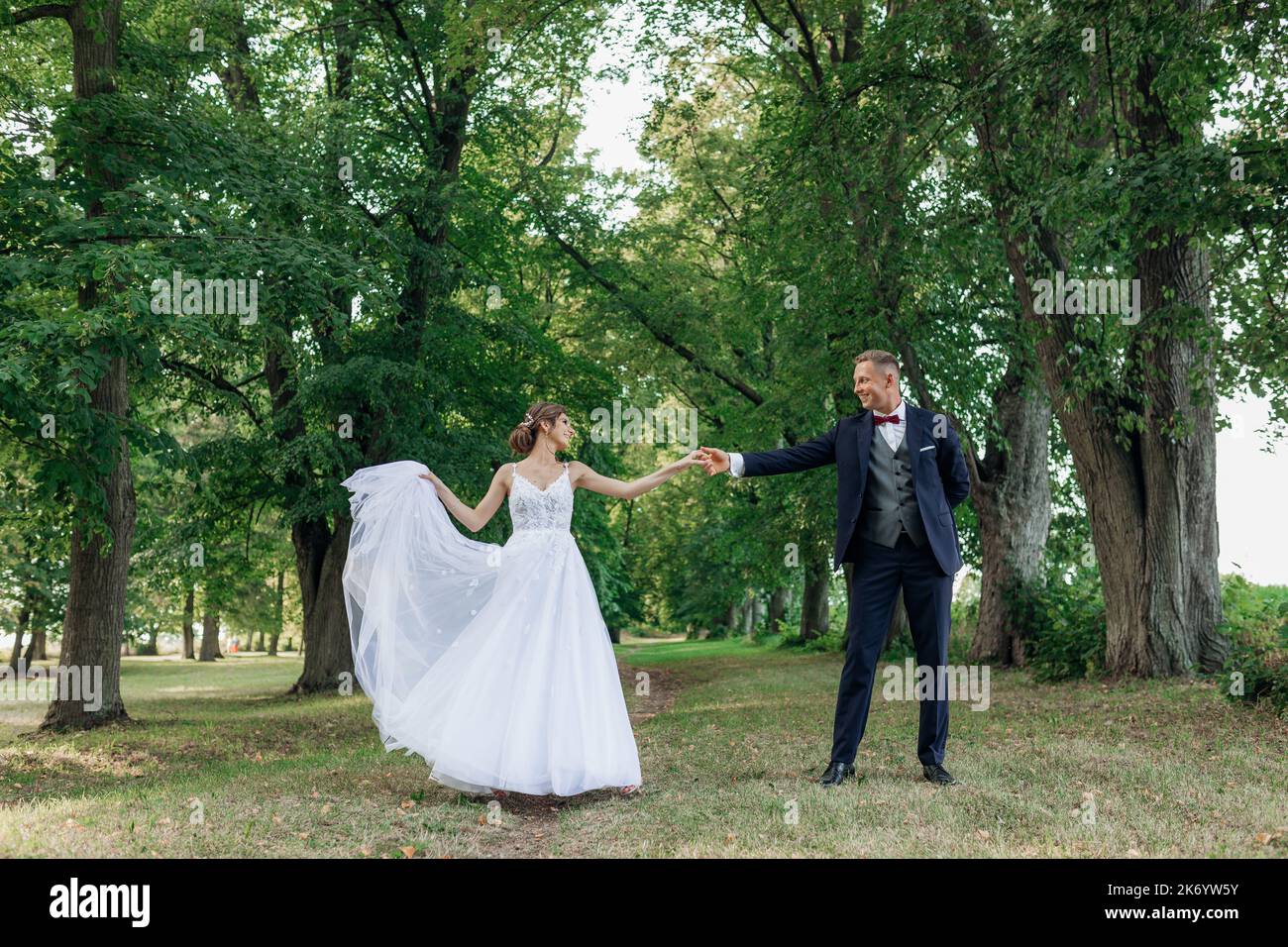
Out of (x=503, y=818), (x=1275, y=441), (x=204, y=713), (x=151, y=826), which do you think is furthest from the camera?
(x=204, y=713)

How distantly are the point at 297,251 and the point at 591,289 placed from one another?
13.0 meters

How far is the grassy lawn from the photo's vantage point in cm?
536

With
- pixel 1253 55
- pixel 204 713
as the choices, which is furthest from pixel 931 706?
pixel 204 713

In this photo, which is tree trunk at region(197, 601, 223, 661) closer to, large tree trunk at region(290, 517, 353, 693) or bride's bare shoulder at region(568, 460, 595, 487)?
large tree trunk at region(290, 517, 353, 693)

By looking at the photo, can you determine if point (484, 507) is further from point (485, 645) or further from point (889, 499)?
point (889, 499)

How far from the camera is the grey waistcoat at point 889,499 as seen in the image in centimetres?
687

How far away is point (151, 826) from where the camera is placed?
234 inches

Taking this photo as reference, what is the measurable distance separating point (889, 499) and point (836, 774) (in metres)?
1.95

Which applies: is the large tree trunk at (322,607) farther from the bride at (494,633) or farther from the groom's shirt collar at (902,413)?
the groom's shirt collar at (902,413)

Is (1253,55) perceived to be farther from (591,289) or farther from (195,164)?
(591,289)

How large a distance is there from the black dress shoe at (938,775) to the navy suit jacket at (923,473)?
139 centimetres

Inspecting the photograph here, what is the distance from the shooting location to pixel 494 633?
280 inches

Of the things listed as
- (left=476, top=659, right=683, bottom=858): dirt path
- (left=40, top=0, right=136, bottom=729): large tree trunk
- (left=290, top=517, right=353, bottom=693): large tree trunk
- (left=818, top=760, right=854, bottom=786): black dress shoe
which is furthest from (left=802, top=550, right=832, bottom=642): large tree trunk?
(left=476, top=659, right=683, bottom=858): dirt path

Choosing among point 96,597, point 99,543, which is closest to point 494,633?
point 99,543
